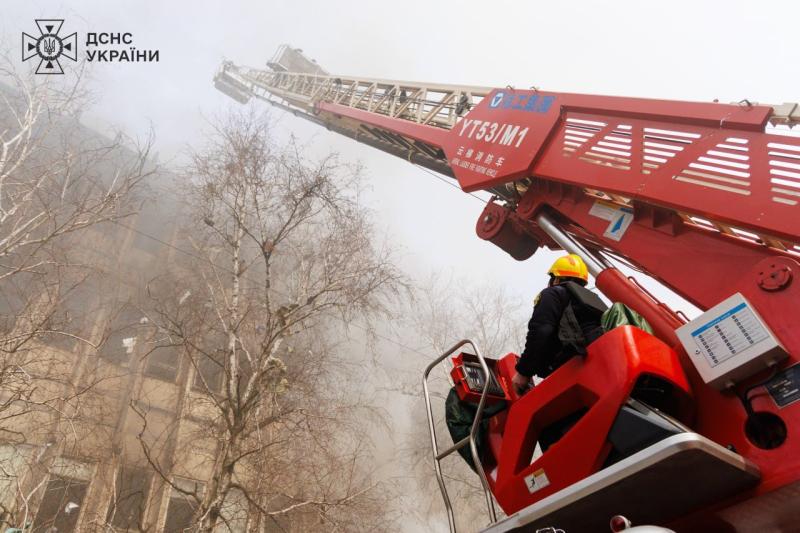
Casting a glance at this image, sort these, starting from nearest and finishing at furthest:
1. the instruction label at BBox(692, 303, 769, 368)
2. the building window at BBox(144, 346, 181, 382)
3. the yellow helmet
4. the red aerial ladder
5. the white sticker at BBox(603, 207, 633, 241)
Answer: the red aerial ladder
the instruction label at BBox(692, 303, 769, 368)
the yellow helmet
the white sticker at BBox(603, 207, 633, 241)
the building window at BBox(144, 346, 181, 382)

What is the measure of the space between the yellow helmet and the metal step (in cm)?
144

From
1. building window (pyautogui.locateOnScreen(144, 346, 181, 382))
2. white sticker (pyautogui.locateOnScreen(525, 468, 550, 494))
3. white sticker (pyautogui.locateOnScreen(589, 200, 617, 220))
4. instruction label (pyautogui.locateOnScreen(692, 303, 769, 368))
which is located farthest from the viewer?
building window (pyautogui.locateOnScreen(144, 346, 181, 382))

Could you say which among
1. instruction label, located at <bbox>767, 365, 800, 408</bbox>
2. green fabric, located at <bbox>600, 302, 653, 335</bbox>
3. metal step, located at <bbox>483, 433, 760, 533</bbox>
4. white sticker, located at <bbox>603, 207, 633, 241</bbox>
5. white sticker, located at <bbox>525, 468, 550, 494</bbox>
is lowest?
metal step, located at <bbox>483, 433, 760, 533</bbox>

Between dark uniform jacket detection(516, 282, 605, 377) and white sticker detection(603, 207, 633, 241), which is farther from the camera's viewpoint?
white sticker detection(603, 207, 633, 241)

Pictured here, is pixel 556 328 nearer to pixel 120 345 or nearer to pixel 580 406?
pixel 580 406

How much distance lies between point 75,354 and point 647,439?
15856 mm

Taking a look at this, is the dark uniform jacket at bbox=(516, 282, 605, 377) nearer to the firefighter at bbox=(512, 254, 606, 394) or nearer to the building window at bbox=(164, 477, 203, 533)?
the firefighter at bbox=(512, 254, 606, 394)

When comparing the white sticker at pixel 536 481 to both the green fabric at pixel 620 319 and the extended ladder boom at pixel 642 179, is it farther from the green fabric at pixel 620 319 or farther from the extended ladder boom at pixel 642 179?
the extended ladder boom at pixel 642 179

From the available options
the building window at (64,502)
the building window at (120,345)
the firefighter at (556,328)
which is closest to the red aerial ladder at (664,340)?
the firefighter at (556,328)

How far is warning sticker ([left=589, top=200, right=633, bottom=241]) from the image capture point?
3318 millimetres

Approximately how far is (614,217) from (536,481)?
189 cm

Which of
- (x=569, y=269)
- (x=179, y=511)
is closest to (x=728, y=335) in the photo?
(x=569, y=269)

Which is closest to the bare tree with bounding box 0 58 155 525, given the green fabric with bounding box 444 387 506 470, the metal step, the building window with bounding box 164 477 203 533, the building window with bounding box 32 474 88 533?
the building window with bounding box 32 474 88 533

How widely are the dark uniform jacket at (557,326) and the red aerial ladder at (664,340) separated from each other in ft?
0.53
